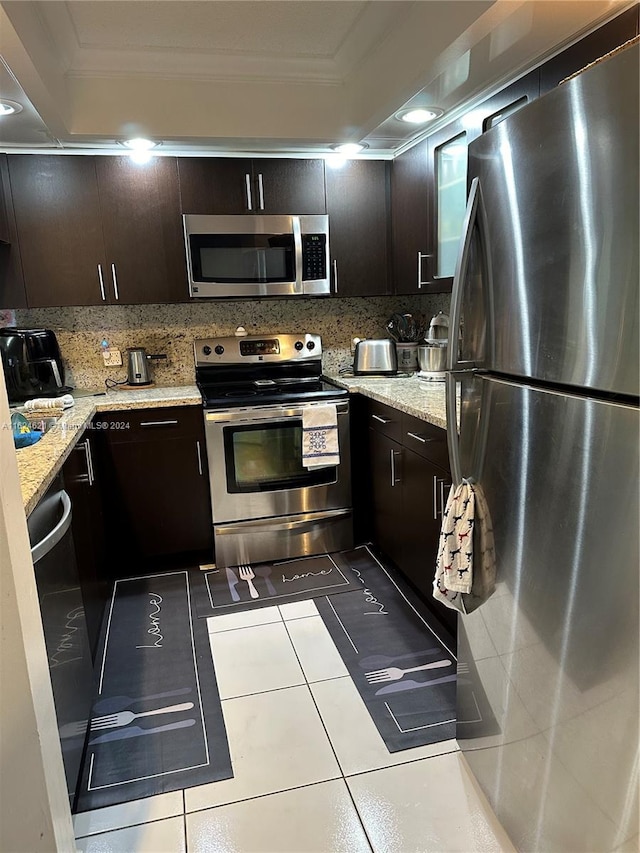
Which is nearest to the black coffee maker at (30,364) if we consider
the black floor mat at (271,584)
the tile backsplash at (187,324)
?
the tile backsplash at (187,324)

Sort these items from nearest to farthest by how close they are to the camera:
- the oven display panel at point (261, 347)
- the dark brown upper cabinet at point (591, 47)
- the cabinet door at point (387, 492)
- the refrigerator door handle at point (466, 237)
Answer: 1. the refrigerator door handle at point (466, 237)
2. the dark brown upper cabinet at point (591, 47)
3. the cabinet door at point (387, 492)
4. the oven display panel at point (261, 347)

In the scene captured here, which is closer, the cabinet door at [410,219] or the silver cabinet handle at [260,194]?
the cabinet door at [410,219]

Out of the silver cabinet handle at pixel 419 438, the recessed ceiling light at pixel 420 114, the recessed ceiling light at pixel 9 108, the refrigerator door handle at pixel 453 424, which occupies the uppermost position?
the recessed ceiling light at pixel 420 114

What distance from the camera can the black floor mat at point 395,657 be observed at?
1.88 metres

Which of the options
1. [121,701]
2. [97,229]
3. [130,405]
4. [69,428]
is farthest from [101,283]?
[121,701]

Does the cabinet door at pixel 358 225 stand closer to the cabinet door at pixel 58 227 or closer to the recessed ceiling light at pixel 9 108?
the cabinet door at pixel 58 227

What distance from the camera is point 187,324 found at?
3.39 meters

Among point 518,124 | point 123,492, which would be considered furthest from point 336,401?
point 518,124

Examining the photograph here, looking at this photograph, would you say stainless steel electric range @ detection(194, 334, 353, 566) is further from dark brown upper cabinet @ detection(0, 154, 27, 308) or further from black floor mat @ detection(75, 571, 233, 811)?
dark brown upper cabinet @ detection(0, 154, 27, 308)

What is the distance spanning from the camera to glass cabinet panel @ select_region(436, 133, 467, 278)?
98.6 inches

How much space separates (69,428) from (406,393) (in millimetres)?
1484

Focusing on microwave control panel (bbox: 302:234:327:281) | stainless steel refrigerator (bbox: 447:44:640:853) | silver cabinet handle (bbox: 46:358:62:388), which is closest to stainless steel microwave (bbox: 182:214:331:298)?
microwave control panel (bbox: 302:234:327:281)

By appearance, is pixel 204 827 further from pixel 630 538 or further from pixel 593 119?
pixel 593 119

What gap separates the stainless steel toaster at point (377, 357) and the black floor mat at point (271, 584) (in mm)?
1077
